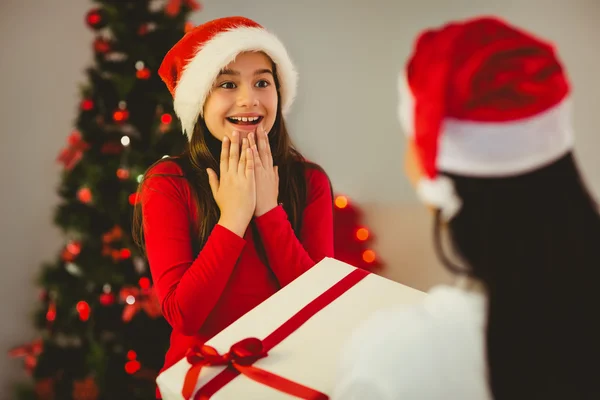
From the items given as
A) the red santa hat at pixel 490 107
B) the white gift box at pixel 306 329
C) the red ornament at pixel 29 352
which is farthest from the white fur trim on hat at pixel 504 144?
the red ornament at pixel 29 352

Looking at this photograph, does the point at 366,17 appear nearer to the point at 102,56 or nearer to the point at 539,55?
the point at 102,56

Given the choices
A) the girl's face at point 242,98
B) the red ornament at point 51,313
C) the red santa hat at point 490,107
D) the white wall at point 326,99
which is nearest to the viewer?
Result: the red santa hat at point 490,107

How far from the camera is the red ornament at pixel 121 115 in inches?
63.7

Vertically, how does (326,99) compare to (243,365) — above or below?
above

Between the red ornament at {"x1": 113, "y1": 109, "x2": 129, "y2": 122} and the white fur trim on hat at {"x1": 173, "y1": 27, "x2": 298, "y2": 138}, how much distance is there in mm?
493

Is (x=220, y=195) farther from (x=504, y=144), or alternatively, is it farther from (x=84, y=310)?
(x=84, y=310)

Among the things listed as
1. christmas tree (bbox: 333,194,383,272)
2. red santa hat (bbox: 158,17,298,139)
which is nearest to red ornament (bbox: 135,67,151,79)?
red santa hat (bbox: 158,17,298,139)

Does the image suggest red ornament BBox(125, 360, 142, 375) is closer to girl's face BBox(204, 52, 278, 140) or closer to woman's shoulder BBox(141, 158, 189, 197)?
woman's shoulder BBox(141, 158, 189, 197)

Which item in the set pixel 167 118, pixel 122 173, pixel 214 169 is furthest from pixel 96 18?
pixel 214 169

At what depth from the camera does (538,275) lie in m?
0.52

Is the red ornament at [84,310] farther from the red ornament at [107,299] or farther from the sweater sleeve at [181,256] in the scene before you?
the sweater sleeve at [181,256]

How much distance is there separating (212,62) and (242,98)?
0.10 metres

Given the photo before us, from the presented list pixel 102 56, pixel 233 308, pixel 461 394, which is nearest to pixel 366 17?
pixel 102 56

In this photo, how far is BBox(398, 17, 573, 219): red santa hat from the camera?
1.67 ft
